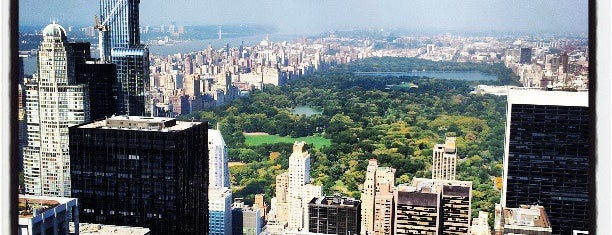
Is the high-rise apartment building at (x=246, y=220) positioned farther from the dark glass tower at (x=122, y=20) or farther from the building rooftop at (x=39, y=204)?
the dark glass tower at (x=122, y=20)

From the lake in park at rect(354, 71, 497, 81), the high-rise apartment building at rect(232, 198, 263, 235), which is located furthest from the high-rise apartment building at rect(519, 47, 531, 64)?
the high-rise apartment building at rect(232, 198, 263, 235)

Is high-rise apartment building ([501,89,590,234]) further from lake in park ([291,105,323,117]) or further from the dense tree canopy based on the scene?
lake in park ([291,105,323,117])

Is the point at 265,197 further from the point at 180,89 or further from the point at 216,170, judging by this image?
the point at 180,89

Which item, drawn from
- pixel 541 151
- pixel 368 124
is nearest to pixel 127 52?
pixel 368 124

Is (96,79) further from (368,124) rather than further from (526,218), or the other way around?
(526,218)

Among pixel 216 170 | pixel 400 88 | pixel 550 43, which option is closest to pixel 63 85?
pixel 216 170

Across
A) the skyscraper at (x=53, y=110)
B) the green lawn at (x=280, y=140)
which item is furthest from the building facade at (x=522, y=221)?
the skyscraper at (x=53, y=110)
